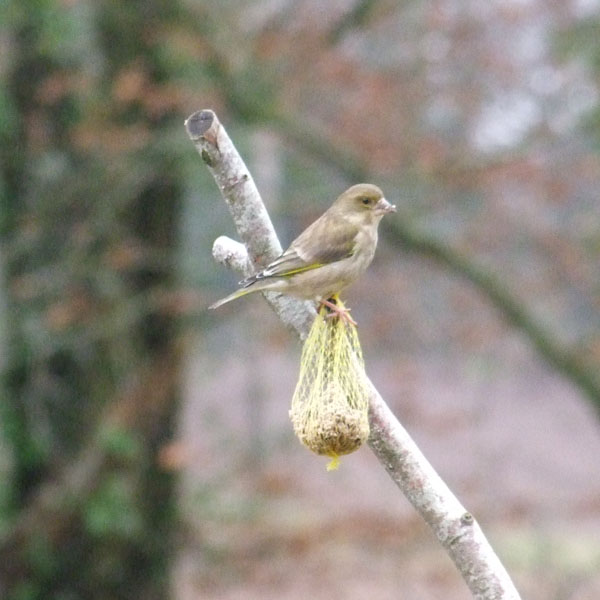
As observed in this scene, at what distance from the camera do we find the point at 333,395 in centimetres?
345

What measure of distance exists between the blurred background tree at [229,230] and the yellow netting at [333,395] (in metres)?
4.54

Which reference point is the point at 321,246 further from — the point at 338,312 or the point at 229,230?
the point at 229,230

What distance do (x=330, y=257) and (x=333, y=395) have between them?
0.76m

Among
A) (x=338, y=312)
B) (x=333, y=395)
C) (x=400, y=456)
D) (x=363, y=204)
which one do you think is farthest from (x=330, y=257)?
(x=400, y=456)

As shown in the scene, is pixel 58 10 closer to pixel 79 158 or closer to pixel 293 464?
pixel 79 158

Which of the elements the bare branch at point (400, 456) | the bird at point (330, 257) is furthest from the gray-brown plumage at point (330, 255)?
the bare branch at point (400, 456)

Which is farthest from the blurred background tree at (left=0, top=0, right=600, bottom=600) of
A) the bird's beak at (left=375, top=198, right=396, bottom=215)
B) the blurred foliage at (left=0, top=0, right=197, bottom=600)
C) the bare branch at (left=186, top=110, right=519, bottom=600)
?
the bare branch at (left=186, top=110, right=519, bottom=600)

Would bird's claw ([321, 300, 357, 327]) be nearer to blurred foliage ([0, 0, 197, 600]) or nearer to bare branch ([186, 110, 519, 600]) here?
bare branch ([186, 110, 519, 600])

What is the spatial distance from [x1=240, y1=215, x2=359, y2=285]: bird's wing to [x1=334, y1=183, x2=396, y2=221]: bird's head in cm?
10

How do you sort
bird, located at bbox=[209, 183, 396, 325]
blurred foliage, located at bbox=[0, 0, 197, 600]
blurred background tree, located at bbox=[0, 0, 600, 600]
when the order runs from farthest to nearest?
1. blurred foliage, located at bbox=[0, 0, 197, 600]
2. blurred background tree, located at bbox=[0, 0, 600, 600]
3. bird, located at bbox=[209, 183, 396, 325]

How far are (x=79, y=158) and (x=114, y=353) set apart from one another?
160 centimetres

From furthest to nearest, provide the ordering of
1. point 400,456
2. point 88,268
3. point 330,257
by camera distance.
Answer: point 88,268 → point 330,257 → point 400,456

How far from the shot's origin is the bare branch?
2826 mm

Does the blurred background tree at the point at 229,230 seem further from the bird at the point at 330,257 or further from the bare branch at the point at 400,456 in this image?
the bare branch at the point at 400,456
